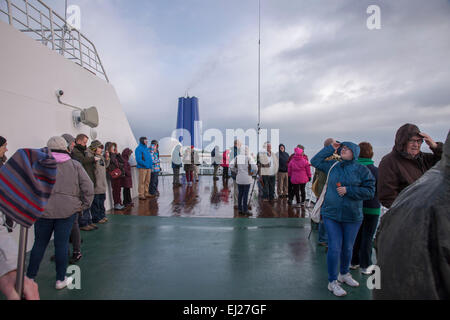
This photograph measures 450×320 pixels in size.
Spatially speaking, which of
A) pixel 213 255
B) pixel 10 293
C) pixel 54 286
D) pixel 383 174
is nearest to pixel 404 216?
pixel 383 174

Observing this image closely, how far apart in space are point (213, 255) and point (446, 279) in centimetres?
271

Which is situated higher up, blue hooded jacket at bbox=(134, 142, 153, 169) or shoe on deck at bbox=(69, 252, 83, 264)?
blue hooded jacket at bbox=(134, 142, 153, 169)

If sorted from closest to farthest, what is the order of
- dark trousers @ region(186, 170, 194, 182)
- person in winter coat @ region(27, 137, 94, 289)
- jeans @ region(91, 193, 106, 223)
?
1. person in winter coat @ region(27, 137, 94, 289)
2. jeans @ region(91, 193, 106, 223)
3. dark trousers @ region(186, 170, 194, 182)

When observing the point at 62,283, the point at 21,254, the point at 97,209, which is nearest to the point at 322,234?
the point at 62,283

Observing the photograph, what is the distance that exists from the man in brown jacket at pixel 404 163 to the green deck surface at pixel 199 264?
39.7 inches

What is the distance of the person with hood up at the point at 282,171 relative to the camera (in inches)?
251

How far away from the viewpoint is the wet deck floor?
2.25m

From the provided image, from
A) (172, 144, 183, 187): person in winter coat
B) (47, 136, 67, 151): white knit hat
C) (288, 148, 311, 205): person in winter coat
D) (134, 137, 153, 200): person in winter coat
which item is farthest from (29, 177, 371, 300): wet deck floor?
(172, 144, 183, 187): person in winter coat

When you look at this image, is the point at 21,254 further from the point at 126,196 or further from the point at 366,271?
the point at 126,196

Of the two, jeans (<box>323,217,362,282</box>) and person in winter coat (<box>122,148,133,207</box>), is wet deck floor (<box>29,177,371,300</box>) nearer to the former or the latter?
jeans (<box>323,217,362,282</box>)

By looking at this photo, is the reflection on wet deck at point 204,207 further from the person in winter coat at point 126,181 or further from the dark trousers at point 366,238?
the dark trousers at point 366,238

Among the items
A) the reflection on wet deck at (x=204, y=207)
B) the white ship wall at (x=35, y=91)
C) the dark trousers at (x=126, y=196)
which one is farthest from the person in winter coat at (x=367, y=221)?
the dark trousers at (x=126, y=196)

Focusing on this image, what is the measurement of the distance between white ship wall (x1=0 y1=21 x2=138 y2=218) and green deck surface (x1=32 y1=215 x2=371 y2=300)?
1676 mm
